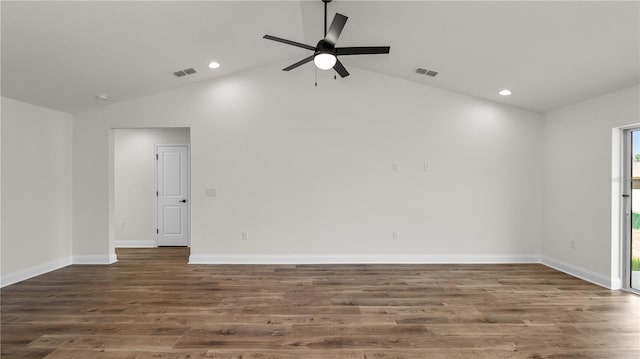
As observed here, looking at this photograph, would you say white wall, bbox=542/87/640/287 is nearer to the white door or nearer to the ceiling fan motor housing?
the ceiling fan motor housing

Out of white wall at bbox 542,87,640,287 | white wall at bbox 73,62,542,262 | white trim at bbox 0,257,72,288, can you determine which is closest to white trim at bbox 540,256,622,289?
white wall at bbox 542,87,640,287

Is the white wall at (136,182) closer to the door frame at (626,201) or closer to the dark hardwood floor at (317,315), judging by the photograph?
the dark hardwood floor at (317,315)

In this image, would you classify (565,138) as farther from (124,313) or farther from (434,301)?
(124,313)

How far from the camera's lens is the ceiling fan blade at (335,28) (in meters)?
2.65

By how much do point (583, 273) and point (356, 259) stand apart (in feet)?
10.0

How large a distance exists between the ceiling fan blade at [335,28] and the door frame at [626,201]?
379 cm

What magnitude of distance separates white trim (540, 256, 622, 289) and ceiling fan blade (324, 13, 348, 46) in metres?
4.33

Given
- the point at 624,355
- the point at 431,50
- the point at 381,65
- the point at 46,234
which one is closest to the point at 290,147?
the point at 381,65

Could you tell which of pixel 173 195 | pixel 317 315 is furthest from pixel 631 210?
pixel 173 195

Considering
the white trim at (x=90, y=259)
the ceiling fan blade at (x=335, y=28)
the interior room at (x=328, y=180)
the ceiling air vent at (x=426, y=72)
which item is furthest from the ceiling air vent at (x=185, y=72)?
the ceiling air vent at (x=426, y=72)

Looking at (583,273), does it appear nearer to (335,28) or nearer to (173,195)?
(335,28)

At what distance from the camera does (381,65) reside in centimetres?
485

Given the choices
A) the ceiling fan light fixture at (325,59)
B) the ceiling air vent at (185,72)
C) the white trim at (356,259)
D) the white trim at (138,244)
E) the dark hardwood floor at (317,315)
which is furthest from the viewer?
the white trim at (138,244)

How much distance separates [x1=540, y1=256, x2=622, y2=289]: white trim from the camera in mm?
3930
